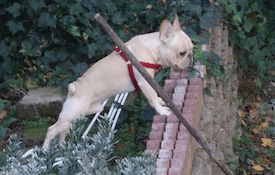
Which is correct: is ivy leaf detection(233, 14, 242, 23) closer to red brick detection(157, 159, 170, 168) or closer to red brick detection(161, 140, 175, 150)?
red brick detection(161, 140, 175, 150)

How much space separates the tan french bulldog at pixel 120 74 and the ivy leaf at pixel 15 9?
178cm

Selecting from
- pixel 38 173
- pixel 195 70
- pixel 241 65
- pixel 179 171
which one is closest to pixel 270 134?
pixel 241 65

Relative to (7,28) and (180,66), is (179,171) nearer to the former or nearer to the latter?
(180,66)

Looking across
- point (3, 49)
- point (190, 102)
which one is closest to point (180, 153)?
point (190, 102)

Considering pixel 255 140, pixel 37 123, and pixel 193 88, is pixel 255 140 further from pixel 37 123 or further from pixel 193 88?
pixel 37 123

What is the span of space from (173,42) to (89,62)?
2.09 meters

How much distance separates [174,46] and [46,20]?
1.99 m

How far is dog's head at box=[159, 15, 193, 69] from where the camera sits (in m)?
3.65

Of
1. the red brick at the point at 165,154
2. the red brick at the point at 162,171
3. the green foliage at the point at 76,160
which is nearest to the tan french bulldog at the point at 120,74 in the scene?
the red brick at the point at 165,154

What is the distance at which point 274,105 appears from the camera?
20.5ft

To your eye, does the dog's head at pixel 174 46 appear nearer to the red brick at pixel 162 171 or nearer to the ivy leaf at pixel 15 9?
the red brick at pixel 162 171

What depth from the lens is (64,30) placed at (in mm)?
5469

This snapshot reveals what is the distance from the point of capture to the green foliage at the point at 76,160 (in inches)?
86.3

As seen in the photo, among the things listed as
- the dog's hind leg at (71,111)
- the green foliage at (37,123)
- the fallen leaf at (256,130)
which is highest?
the dog's hind leg at (71,111)
